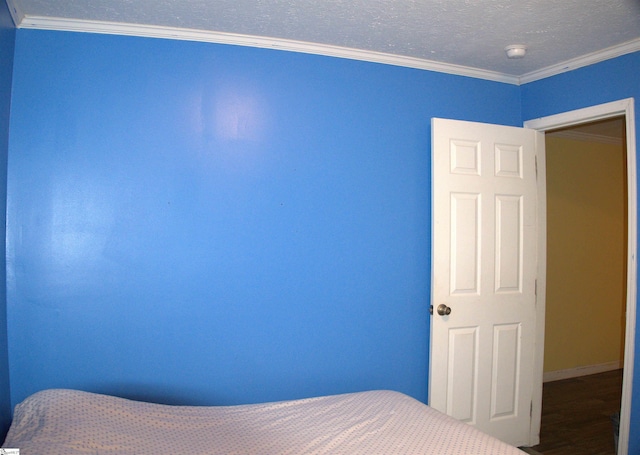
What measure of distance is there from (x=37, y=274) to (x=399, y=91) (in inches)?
90.5

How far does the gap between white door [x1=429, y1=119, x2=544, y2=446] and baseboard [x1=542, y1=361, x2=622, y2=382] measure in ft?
5.63

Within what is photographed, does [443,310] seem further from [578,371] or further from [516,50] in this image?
[578,371]

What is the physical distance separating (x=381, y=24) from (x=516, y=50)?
876 mm

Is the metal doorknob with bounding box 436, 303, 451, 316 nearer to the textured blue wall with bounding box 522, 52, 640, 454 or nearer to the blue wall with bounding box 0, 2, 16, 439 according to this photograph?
the textured blue wall with bounding box 522, 52, 640, 454

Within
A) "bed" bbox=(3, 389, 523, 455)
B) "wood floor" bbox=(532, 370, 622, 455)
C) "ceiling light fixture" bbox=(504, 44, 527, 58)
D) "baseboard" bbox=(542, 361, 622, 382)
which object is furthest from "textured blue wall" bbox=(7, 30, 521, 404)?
"baseboard" bbox=(542, 361, 622, 382)

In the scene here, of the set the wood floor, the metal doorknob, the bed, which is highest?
the metal doorknob

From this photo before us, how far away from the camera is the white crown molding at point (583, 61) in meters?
2.72

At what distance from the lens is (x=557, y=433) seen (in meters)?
3.38

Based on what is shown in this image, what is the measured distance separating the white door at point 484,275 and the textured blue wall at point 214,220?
0.17m

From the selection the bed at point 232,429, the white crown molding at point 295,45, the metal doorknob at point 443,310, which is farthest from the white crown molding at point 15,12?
the metal doorknob at point 443,310

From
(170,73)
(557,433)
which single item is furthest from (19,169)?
(557,433)

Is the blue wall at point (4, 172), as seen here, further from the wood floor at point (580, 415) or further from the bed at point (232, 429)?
the wood floor at point (580, 415)

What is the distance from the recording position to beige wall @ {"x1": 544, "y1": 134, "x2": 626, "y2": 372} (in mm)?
4754

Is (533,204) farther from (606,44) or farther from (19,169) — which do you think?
(19,169)
